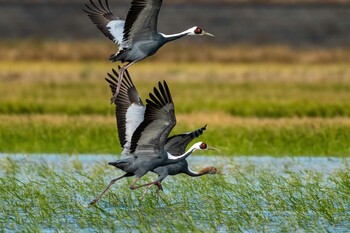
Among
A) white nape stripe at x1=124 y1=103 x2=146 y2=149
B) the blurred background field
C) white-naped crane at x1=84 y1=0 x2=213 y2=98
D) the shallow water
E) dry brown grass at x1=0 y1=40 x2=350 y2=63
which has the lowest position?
dry brown grass at x1=0 y1=40 x2=350 y2=63

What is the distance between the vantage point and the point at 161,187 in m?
13.3

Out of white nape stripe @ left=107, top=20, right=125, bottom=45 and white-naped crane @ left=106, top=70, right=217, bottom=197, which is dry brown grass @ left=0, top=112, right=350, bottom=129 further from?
white-naped crane @ left=106, top=70, right=217, bottom=197

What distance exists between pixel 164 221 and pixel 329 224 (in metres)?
1.65

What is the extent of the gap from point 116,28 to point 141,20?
1.46 metres

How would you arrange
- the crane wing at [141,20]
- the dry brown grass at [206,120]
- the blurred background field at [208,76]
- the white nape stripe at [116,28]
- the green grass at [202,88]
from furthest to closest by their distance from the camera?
the green grass at [202,88]
the dry brown grass at [206,120]
the blurred background field at [208,76]
the white nape stripe at [116,28]
the crane wing at [141,20]

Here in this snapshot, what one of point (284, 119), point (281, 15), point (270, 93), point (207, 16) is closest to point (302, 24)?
point (281, 15)

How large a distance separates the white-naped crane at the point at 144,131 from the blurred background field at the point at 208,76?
445 centimetres

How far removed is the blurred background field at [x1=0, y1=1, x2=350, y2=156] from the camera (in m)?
19.1

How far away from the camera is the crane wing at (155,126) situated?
1225cm

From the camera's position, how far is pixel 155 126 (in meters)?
12.6

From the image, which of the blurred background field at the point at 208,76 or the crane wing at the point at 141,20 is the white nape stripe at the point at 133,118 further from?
the blurred background field at the point at 208,76

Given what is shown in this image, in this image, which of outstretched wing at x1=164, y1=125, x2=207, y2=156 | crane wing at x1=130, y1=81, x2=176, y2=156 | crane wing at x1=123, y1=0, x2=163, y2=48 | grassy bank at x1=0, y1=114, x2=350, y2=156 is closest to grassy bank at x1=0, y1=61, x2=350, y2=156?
grassy bank at x1=0, y1=114, x2=350, y2=156

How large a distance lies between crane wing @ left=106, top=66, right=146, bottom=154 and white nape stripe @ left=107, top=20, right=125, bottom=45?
858mm

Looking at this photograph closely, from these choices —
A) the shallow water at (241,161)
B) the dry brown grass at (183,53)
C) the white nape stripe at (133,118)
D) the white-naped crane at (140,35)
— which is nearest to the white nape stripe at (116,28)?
the white-naped crane at (140,35)
